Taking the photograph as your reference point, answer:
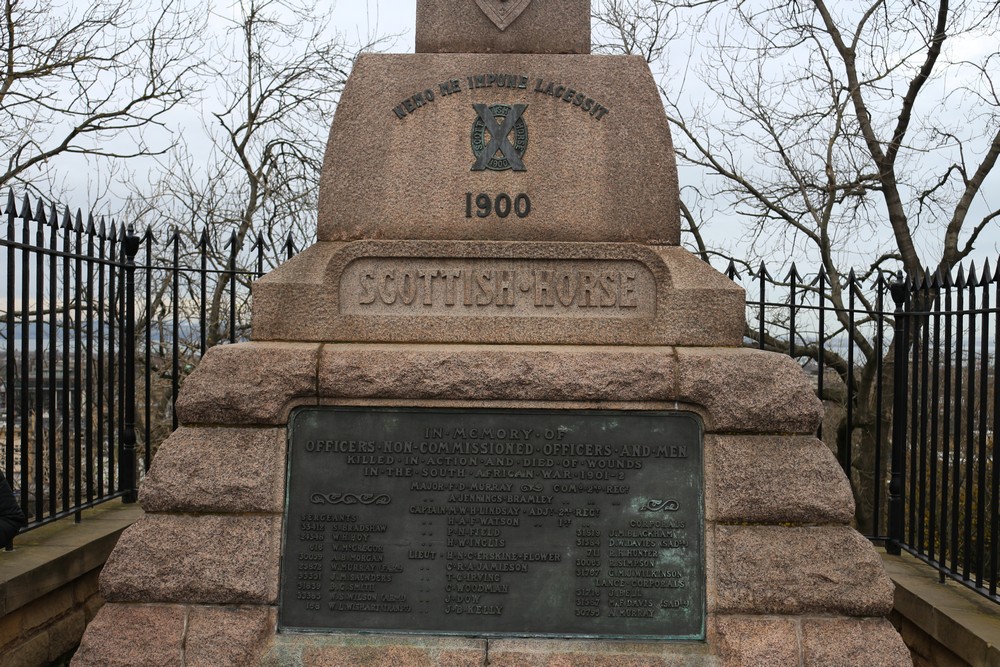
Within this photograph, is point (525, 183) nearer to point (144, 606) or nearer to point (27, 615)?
point (144, 606)

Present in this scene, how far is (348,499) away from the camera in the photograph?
364 cm

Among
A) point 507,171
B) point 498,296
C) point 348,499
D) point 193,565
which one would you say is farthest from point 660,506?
point 193,565

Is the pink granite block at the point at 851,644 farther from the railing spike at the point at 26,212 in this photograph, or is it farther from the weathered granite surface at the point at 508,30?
the railing spike at the point at 26,212

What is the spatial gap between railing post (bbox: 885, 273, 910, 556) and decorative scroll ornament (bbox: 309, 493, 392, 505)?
305 centimetres

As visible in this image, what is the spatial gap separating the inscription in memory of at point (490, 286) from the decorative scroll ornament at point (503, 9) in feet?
3.92

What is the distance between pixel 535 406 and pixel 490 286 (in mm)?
599

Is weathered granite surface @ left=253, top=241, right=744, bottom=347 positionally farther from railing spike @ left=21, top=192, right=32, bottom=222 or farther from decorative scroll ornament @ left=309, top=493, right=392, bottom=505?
railing spike @ left=21, top=192, right=32, bottom=222

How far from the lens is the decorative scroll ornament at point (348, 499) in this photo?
143 inches

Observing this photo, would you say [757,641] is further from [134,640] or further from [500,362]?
[134,640]

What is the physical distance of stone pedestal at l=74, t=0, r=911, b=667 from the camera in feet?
11.5

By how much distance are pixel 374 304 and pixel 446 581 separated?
1.26 m

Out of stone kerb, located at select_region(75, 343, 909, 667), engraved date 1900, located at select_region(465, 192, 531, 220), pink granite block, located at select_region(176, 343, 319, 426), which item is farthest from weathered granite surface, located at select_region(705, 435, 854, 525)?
pink granite block, located at select_region(176, 343, 319, 426)

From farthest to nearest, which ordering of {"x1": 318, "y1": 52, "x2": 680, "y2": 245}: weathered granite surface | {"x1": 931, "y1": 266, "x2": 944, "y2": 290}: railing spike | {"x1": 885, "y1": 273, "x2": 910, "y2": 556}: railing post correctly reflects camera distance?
1. {"x1": 885, "y1": 273, "x2": 910, "y2": 556}: railing post
2. {"x1": 931, "y1": 266, "x2": 944, "y2": 290}: railing spike
3. {"x1": 318, "y1": 52, "x2": 680, "y2": 245}: weathered granite surface

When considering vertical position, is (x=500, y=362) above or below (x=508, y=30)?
below
